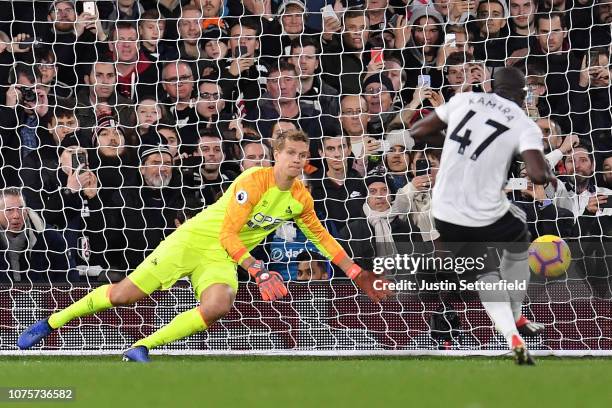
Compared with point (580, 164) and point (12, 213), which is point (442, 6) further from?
point (12, 213)

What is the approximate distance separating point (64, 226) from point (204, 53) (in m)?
2.10

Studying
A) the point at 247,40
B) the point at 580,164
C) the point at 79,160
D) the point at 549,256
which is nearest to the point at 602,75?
the point at 580,164

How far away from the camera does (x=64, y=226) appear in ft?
32.8

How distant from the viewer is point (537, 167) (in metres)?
7.17

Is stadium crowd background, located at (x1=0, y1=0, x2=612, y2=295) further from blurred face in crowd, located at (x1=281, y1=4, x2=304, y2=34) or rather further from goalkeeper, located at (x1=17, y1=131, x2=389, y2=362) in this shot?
goalkeeper, located at (x1=17, y1=131, x2=389, y2=362)

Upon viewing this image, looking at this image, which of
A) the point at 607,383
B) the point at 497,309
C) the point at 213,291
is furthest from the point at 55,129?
the point at 607,383

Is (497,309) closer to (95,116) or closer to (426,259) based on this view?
(426,259)

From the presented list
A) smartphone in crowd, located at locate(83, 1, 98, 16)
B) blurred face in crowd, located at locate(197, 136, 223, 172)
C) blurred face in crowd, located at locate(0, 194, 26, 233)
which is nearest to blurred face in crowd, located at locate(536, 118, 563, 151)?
blurred face in crowd, located at locate(197, 136, 223, 172)

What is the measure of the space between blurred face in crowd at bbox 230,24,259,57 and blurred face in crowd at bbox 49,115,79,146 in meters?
1.61

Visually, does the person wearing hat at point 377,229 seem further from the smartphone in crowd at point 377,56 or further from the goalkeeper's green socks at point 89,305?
the goalkeeper's green socks at point 89,305

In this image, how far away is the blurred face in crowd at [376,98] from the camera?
10.5 metres

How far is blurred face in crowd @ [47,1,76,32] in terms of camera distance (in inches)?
424

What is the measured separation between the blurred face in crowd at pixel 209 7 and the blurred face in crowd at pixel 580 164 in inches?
137

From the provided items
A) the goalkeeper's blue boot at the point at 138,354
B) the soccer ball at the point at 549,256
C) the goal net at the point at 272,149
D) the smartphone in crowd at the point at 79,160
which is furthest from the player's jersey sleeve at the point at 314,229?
the smartphone in crowd at the point at 79,160
